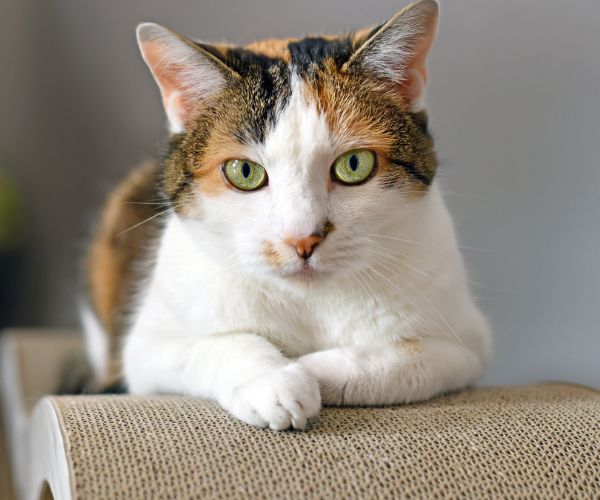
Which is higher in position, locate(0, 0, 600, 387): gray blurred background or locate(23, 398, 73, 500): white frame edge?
locate(0, 0, 600, 387): gray blurred background

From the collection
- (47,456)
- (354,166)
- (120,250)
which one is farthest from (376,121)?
(120,250)

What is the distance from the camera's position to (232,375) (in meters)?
1.06

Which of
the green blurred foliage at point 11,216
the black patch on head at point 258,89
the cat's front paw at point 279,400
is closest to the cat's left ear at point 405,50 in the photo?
the black patch on head at point 258,89

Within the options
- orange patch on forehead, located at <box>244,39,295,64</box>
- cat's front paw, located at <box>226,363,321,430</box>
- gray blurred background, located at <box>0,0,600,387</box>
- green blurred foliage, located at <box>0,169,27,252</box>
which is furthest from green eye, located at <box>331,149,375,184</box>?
green blurred foliage, located at <box>0,169,27,252</box>

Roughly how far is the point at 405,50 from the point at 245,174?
0.43 m

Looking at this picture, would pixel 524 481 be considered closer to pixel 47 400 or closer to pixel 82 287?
pixel 47 400

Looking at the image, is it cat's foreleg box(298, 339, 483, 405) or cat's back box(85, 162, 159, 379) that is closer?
cat's foreleg box(298, 339, 483, 405)

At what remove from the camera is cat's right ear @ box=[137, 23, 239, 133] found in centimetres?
109

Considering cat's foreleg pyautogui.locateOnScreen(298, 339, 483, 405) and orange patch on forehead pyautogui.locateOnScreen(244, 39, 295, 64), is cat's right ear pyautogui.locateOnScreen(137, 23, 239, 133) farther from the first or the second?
cat's foreleg pyautogui.locateOnScreen(298, 339, 483, 405)

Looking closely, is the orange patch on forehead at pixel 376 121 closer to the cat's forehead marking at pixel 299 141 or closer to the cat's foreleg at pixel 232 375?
the cat's forehead marking at pixel 299 141

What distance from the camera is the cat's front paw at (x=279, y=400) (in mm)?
930

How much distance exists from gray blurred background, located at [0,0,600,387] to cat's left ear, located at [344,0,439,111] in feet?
1.96

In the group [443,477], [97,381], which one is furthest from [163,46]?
[97,381]

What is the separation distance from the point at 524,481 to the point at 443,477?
141 millimetres
